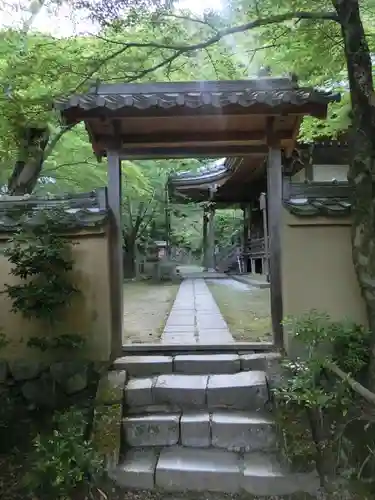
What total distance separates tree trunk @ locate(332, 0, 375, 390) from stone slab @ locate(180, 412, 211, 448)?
1438 mm

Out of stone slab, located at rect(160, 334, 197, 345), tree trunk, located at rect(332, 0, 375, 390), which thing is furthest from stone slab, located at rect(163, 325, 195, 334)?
tree trunk, located at rect(332, 0, 375, 390)

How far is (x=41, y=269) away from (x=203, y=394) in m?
1.93

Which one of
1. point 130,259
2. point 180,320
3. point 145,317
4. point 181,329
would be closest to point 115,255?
point 181,329

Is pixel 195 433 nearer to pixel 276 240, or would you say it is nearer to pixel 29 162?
pixel 276 240

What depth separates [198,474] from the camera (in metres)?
3.53

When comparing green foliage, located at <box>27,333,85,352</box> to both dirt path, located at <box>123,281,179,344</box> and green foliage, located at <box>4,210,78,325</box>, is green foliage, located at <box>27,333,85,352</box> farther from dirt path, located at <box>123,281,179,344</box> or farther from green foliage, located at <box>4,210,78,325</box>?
dirt path, located at <box>123,281,179,344</box>

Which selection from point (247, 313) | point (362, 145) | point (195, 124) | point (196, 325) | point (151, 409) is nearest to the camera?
point (362, 145)

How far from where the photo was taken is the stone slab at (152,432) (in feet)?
12.8

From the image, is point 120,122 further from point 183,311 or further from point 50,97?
point 183,311

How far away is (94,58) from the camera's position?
4.93 m

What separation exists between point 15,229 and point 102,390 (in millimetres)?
1884

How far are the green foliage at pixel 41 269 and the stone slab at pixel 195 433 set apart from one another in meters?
1.63

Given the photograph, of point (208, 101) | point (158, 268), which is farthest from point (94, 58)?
point (158, 268)

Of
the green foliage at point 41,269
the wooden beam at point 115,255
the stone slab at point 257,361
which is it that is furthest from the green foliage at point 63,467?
the stone slab at point 257,361
